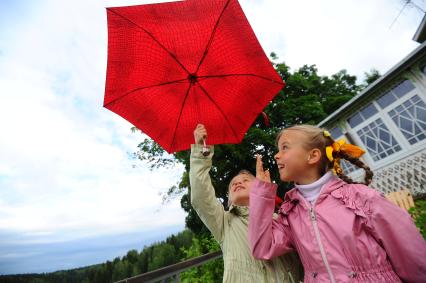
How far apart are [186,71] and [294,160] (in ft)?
4.27

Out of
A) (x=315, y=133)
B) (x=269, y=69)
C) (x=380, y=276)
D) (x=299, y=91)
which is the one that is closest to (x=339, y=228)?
(x=380, y=276)

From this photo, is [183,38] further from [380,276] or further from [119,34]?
[380,276]

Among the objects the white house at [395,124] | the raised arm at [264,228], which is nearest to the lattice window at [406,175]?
the white house at [395,124]

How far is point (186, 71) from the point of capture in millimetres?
2268

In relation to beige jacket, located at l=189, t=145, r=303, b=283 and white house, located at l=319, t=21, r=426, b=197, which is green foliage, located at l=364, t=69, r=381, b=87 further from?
beige jacket, located at l=189, t=145, r=303, b=283

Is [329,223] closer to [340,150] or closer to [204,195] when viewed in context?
[340,150]

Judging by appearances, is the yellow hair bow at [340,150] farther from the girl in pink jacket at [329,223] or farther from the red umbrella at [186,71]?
the red umbrella at [186,71]

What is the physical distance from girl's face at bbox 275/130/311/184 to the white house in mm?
7667

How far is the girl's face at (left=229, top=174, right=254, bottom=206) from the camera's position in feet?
6.63

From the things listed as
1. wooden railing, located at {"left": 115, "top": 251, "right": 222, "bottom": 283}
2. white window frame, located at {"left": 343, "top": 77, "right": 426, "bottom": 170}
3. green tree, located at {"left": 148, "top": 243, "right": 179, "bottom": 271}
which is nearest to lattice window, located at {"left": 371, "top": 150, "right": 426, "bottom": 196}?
white window frame, located at {"left": 343, "top": 77, "right": 426, "bottom": 170}

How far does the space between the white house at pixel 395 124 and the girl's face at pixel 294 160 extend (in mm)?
7667

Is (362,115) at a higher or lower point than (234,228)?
higher

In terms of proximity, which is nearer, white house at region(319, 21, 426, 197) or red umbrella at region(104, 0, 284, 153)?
red umbrella at region(104, 0, 284, 153)

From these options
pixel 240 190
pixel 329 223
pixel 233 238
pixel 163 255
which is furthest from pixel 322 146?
pixel 163 255
